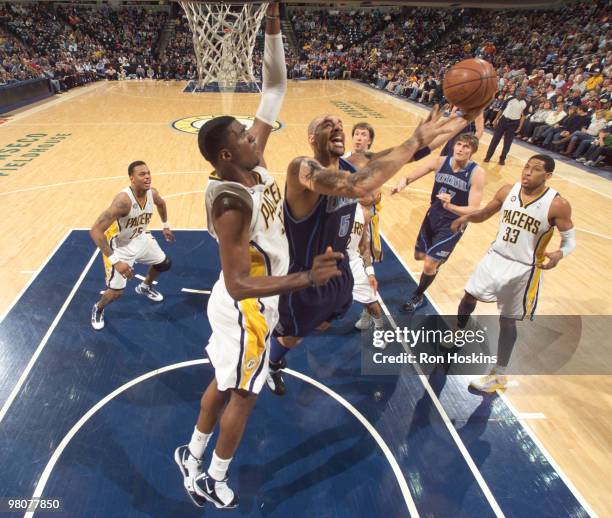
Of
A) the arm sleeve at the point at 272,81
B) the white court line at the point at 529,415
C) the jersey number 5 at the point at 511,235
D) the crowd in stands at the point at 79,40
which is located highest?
the arm sleeve at the point at 272,81

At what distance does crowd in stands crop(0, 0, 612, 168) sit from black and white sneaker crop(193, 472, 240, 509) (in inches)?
441

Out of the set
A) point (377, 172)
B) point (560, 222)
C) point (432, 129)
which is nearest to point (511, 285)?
point (560, 222)

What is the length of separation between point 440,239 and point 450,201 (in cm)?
40

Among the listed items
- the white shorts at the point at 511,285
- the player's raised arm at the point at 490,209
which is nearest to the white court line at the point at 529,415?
the white shorts at the point at 511,285

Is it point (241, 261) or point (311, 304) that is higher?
point (241, 261)

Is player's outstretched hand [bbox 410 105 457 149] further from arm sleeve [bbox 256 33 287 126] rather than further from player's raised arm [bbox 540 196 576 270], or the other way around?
player's raised arm [bbox 540 196 576 270]

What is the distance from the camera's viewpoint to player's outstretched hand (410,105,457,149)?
6.03 ft

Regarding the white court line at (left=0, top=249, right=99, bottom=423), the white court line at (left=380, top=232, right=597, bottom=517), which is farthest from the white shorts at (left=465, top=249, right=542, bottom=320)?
the white court line at (left=0, top=249, right=99, bottom=423)

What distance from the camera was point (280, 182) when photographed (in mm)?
7945

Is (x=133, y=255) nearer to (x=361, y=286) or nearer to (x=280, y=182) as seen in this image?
(x=361, y=286)

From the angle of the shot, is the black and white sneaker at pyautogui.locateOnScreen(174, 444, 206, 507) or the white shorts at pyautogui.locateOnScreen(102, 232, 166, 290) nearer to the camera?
the black and white sneaker at pyautogui.locateOnScreen(174, 444, 206, 507)

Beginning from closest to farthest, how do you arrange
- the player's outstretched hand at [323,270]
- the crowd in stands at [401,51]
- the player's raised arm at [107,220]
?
the player's outstretched hand at [323,270] < the player's raised arm at [107,220] < the crowd in stands at [401,51]

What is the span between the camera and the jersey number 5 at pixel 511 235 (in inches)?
133

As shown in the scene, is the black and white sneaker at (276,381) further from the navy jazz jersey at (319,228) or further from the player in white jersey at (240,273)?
the navy jazz jersey at (319,228)
